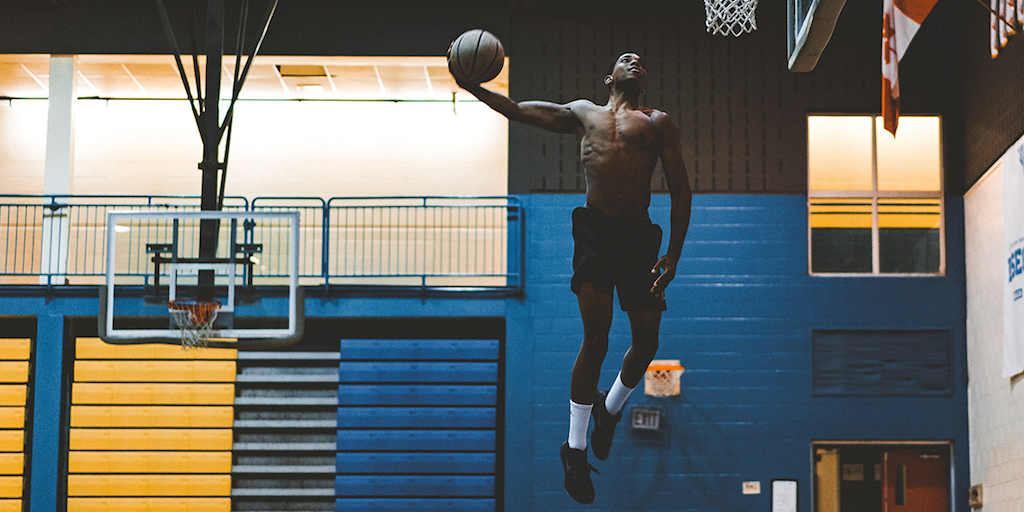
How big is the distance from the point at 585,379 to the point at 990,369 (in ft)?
29.0

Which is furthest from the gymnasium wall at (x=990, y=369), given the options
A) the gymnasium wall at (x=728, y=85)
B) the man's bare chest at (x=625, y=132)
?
the man's bare chest at (x=625, y=132)

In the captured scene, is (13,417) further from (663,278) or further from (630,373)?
(663,278)

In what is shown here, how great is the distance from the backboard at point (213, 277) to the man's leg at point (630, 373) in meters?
4.35

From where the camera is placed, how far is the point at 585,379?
4.67 m

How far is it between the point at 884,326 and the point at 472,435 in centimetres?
513

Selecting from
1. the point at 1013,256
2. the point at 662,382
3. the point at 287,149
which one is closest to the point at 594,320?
the point at 1013,256

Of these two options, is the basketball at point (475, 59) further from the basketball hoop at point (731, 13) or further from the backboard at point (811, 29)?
the basketball hoop at point (731, 13)

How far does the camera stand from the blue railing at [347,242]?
1320cm

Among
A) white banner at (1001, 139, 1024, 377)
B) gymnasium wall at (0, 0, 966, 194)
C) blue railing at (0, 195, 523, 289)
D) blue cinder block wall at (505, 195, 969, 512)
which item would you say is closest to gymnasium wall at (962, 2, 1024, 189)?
gymnasium wall at (0, 0, 966, 194)

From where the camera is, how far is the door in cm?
1260

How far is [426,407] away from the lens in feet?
42.8

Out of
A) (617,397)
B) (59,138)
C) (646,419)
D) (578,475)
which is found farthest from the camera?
(59,138)

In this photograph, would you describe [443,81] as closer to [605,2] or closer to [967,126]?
[605,2]

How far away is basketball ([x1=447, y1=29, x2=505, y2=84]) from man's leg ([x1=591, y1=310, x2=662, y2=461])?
1189 millimetres
